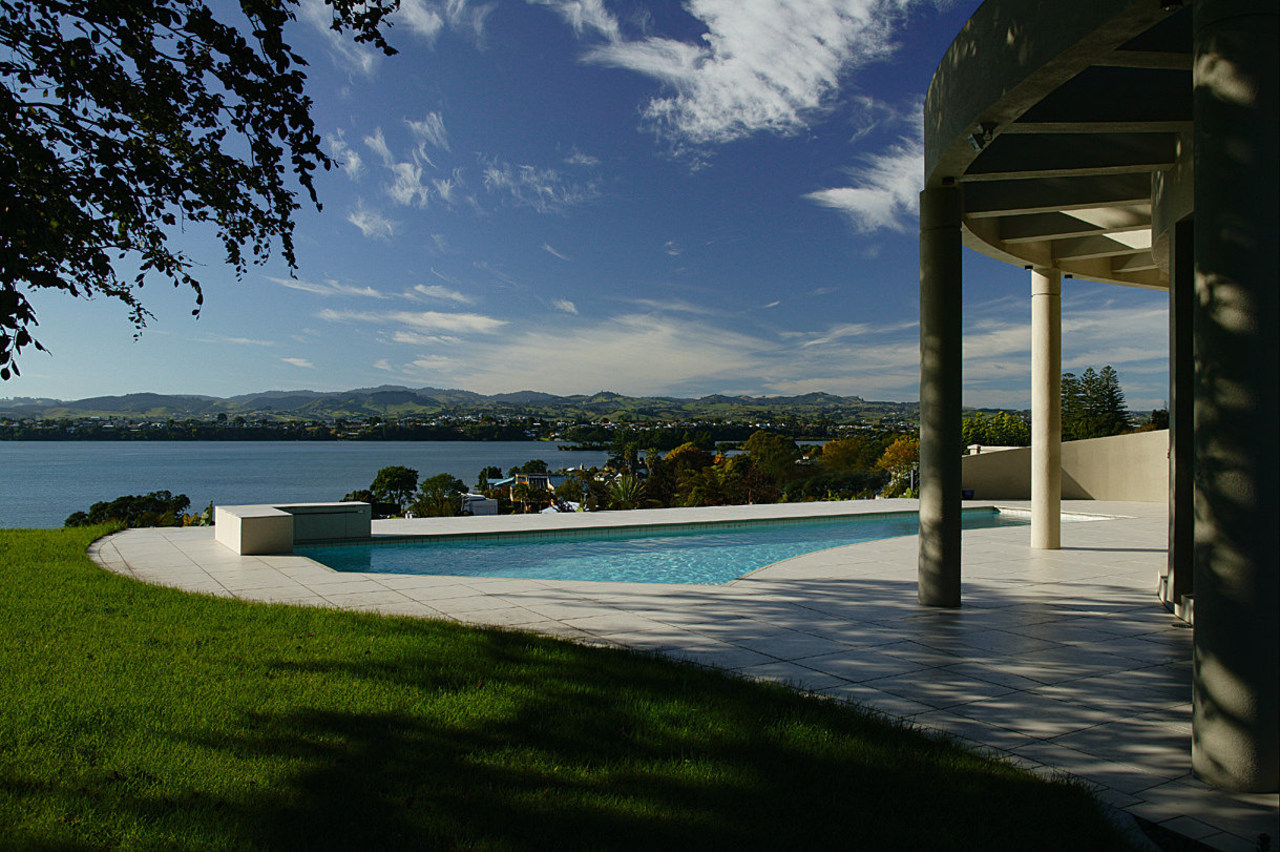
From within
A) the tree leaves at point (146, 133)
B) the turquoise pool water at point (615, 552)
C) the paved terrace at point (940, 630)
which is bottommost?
the turquoise pool water at point (615, 552)

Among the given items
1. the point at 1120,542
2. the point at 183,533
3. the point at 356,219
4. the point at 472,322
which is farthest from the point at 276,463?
the point at 1120,542

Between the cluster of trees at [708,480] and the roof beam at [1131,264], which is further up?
the roof beam at [1131,264]

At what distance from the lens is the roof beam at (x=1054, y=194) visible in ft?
23.8

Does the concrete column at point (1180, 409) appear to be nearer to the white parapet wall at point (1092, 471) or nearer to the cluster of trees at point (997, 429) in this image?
the white parapet wall at point (1092, 471)

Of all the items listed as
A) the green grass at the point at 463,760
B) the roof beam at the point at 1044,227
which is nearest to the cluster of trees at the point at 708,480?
the roof beam at the point at 1044,227

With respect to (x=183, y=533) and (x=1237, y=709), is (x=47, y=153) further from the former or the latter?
(x=183, y=533)

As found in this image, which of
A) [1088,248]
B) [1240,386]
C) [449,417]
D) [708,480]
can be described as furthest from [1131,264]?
[449,417]

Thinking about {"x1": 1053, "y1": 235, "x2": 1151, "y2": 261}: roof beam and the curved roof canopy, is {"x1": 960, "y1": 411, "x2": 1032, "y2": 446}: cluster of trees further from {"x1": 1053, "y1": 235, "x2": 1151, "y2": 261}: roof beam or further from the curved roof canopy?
the curved roof canopy

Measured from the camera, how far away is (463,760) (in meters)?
3.41

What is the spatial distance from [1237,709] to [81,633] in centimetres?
679

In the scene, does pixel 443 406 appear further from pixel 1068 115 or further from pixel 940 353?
pixel 1068 115

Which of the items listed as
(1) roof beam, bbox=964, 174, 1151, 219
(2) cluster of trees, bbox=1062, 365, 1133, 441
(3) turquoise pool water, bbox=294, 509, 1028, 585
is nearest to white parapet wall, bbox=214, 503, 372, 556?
(3) turquoise pool water, bbox=294, 509, 1028, 585

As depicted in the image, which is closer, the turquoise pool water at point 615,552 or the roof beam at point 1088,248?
the roof beam at point 1088,248

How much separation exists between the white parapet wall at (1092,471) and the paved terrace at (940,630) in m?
8.12
